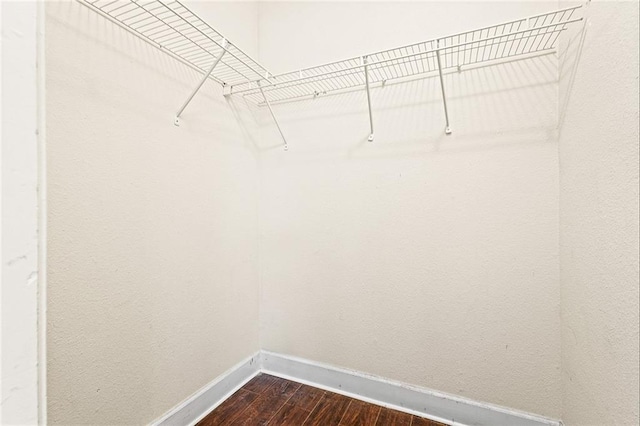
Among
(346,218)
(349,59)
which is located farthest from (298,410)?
(349,59)

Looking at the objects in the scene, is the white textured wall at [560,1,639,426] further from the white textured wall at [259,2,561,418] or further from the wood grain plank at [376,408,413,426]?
the wood grain plank at [376,408,413,426]

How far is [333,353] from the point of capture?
1.58 metres

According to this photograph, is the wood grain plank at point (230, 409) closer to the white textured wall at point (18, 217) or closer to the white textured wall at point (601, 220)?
the white textured wall at point (18, 217)

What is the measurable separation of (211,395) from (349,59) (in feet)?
5.52

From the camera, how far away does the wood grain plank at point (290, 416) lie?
4.28 ft

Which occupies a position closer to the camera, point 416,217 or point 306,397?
point 416,217

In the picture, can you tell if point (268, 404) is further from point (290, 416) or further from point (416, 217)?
point (416, 217)

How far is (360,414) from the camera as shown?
1.37 meters

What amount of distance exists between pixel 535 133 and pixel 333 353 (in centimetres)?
A: 142

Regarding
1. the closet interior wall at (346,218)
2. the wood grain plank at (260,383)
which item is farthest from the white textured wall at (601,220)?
the wood grain plank at (260,383)

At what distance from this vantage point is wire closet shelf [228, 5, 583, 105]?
1114mm

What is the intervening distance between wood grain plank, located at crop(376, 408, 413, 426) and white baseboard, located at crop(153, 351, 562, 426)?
0.11 ft

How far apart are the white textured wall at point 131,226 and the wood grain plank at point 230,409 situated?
14 centimetres

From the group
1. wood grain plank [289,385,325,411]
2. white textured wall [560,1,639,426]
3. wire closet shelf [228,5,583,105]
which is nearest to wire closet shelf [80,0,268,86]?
wire closet shelf [228,5,583,105]
